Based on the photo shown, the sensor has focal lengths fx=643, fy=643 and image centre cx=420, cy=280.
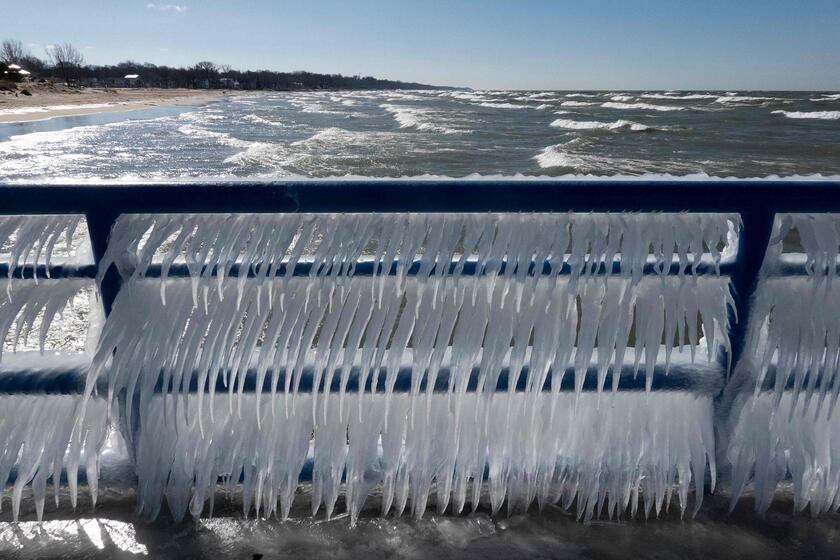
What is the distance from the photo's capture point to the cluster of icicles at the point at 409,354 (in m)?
1.40

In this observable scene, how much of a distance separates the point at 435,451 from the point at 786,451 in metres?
0.89

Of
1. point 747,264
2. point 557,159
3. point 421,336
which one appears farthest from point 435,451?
point 557,159

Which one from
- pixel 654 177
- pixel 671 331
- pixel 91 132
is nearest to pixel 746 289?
pixel 671 331

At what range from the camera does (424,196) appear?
4.44 ft

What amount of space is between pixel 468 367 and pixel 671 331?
0.49 meters

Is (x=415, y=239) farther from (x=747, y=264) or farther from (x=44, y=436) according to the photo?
(x=44, y=436)

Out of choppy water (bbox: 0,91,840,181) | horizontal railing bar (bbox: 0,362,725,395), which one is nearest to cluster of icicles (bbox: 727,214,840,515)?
horizontal railing bar (bbox: 0,362,725,395)

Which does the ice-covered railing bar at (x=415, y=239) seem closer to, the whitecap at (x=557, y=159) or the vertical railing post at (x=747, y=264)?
the vertical railing post at (x=747, y=264)

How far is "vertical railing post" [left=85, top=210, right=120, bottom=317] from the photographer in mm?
1378

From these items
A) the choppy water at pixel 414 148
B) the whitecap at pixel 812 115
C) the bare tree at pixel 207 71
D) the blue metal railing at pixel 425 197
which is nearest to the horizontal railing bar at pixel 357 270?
the blue metal railing at pixel 425 197

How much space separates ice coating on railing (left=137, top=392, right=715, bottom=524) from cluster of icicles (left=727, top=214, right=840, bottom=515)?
0.12m

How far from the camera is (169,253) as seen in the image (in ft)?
4.58

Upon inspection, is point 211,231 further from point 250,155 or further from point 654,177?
point 250,155

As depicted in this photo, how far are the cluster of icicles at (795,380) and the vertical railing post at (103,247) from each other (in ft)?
4.76
